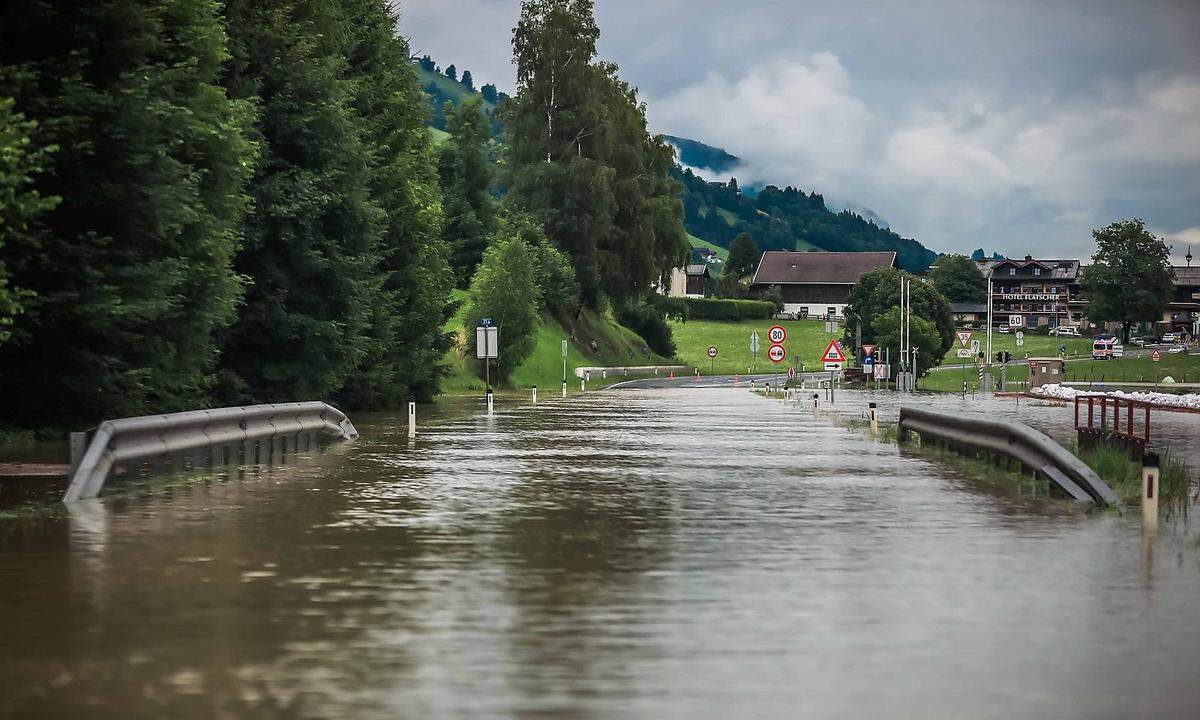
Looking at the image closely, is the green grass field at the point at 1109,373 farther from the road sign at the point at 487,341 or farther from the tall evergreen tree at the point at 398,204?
the tall evergreen tree at the point at 398,204

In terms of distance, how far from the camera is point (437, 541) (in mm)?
14516

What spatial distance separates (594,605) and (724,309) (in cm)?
18243

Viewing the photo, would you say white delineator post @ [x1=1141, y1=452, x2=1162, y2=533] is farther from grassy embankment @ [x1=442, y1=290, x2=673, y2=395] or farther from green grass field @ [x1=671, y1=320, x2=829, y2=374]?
green grass field @ [x1=671, y1=320, x2=829, y2=374]

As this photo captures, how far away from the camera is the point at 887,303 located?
464 feet

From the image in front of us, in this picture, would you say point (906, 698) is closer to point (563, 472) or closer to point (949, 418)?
point (563, 472)

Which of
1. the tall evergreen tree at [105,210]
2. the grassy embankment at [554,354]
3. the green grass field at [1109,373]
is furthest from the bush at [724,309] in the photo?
the tall evergreen tree at [105,210]

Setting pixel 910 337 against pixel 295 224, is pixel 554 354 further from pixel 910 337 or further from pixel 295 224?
pixel 295 224

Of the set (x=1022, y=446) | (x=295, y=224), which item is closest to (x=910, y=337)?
(x=295, y=224)

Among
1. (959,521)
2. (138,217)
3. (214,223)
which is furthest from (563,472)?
(214,223)

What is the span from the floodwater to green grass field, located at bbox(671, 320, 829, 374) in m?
121

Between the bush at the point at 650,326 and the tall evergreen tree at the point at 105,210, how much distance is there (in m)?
103

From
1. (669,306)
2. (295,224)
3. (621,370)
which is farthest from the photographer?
(669,306)

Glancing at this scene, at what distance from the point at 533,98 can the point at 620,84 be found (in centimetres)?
749

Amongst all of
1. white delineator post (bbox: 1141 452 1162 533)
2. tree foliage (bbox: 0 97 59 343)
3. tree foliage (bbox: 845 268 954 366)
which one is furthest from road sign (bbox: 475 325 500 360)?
tree foliage (bbox: 845 268 954 366)
